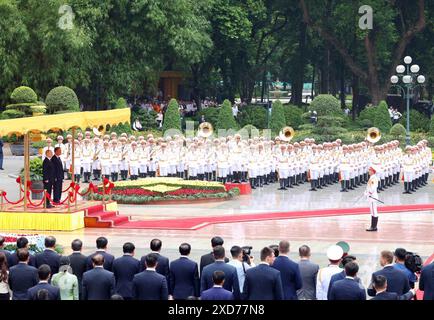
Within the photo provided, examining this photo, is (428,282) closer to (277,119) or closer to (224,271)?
(224,271)

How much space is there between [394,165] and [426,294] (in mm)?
22040

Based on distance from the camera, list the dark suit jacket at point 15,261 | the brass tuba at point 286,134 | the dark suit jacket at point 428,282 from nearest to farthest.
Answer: the dark suit jacket at point 428,282
the dark suit jacket at point 15,261
the brass tuba at point 286,134

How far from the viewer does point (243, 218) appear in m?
27.8

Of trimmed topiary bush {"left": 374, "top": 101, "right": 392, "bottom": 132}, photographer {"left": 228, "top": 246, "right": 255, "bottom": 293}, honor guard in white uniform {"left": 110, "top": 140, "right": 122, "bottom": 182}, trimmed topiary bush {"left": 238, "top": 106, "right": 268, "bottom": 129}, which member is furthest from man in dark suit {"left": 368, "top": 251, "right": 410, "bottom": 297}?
trimmed topiary bush {"left": 238, "top": 106, "right": 268, "bottom": 129}

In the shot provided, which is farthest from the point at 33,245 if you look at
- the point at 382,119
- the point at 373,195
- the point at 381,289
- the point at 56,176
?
the point at 382,119

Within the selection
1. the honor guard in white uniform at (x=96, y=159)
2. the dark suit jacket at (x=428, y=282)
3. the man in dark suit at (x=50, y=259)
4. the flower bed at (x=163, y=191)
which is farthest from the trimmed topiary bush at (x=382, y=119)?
the dark suit jacket at (x=428, y=282)

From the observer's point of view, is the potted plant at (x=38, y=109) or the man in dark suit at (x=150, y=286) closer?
the man in dark suit at (x=150, y=286)

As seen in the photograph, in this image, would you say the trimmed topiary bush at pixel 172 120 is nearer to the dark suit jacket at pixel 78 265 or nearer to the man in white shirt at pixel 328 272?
the dark suit jacket at pixel 78 265

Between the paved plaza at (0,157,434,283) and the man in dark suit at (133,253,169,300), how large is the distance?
6727 mm

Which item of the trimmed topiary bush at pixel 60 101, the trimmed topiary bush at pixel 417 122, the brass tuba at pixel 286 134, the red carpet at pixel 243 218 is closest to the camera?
the red carpet at pixel 243 218

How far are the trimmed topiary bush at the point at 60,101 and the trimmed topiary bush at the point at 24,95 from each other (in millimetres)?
695

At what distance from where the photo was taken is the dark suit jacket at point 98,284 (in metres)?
13.7

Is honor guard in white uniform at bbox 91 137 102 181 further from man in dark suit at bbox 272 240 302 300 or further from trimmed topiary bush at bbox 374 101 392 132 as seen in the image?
man in dark suit at bbox 272 240 302 300
